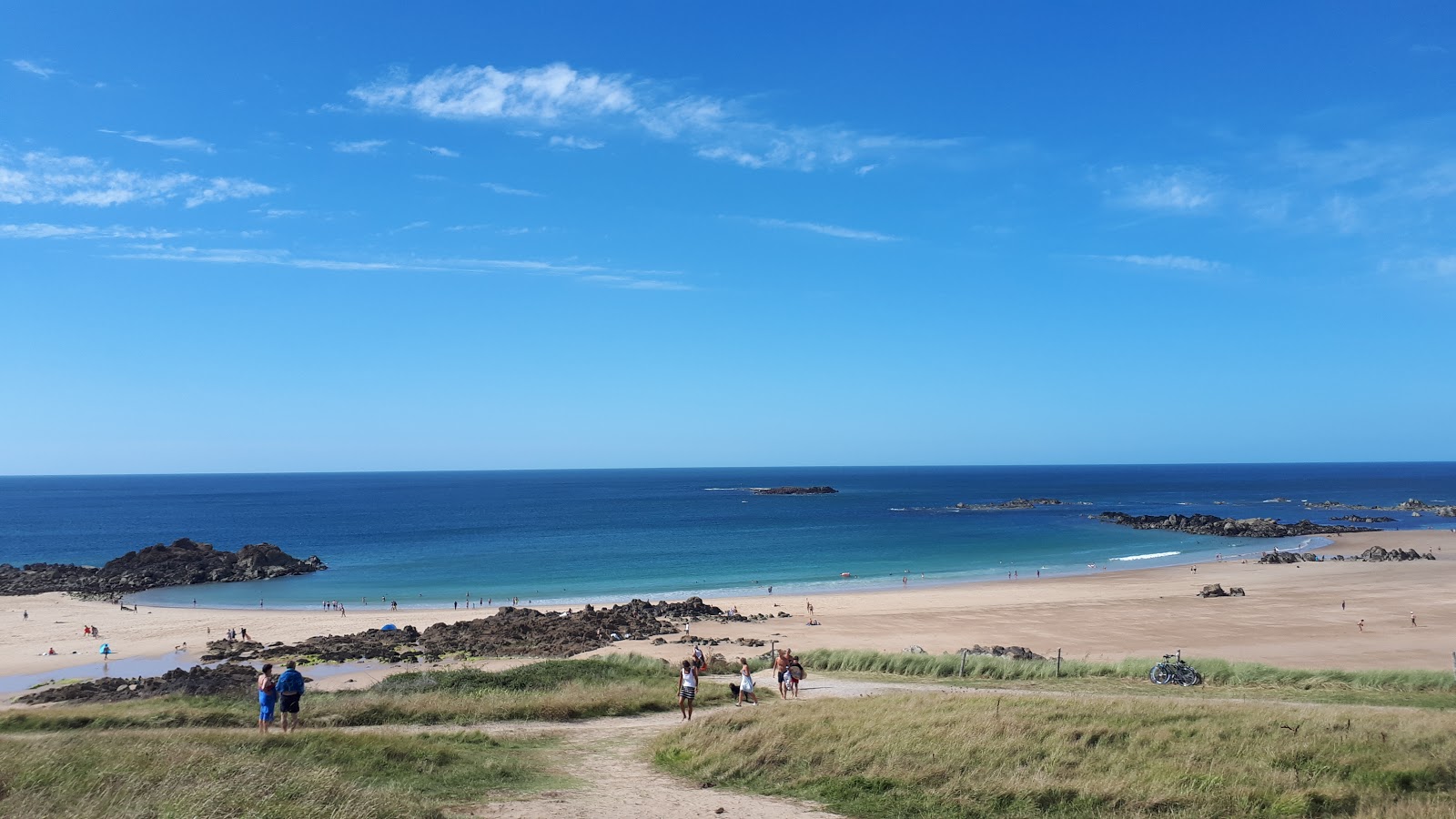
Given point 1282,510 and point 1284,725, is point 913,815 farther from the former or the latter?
point 1282,510

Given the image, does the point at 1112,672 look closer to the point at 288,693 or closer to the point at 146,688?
the point at 288,693

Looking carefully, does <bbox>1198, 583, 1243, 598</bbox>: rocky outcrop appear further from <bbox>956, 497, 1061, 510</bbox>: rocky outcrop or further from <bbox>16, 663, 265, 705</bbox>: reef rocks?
<bbox>956, 497, 1061, 510</bbox>: rocky outcrop

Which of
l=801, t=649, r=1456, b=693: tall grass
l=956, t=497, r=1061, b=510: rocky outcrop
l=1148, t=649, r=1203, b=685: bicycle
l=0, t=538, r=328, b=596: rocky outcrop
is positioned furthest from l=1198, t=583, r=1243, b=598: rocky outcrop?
l=956, t=497, r=1061, b=510: rocky outcrop

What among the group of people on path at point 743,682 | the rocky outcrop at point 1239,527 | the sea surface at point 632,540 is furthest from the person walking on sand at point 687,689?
the rocky outcrop at point 1239,527

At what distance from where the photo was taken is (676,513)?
411 feet

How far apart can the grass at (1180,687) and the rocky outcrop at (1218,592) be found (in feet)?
89.7

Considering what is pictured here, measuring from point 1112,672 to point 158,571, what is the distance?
6699cm

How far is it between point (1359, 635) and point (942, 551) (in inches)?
1644

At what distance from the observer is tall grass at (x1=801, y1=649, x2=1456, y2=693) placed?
21891mm

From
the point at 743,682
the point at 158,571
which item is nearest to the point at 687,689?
the point at 743,682

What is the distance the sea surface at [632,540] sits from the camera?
5966 centimetres

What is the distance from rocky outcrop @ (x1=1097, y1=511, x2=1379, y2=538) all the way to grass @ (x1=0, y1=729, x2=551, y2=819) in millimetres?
95652

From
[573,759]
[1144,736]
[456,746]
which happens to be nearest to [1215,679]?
[1144,736]

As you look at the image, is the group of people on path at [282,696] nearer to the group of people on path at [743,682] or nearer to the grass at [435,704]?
the grass at [435,704]
